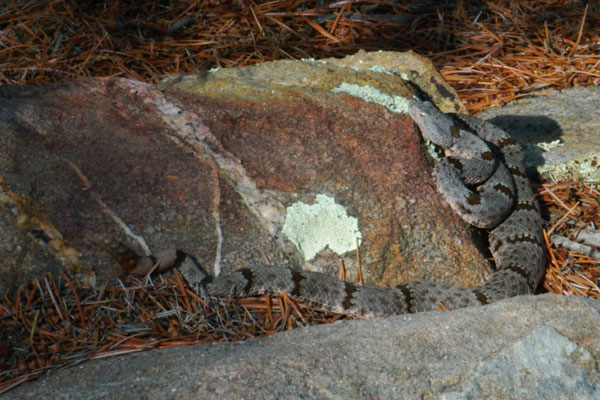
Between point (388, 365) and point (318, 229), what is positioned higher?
point (388, 365)

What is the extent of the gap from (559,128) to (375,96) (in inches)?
76.0

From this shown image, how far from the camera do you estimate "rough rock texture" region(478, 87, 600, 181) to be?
4.77 meters

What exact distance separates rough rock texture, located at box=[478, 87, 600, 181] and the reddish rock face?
52.6 inches

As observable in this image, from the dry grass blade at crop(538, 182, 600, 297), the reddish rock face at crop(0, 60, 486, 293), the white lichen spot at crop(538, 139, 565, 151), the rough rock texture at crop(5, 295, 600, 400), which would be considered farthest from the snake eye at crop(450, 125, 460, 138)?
the rough rock texture at crop(5, 295, 600, 400)

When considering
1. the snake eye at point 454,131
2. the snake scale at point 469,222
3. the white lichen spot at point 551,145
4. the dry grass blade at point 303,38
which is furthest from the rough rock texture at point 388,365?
the dry grass blade at point 303,38

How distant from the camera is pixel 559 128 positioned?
536 cm

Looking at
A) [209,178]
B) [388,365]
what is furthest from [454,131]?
[388,365]

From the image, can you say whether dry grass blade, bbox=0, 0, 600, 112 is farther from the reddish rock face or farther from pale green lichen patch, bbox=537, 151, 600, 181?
the reddish rock face

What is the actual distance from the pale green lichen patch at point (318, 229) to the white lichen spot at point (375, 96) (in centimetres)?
108

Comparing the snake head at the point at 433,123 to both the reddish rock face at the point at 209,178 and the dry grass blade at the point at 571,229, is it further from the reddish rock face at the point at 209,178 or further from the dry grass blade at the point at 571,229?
the dry grass blade at the point at 571,229

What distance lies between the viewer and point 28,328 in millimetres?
2773

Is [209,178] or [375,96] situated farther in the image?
[375,96]

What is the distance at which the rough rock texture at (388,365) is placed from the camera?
2.14 meters

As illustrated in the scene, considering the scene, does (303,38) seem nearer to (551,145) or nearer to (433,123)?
(433,123)
